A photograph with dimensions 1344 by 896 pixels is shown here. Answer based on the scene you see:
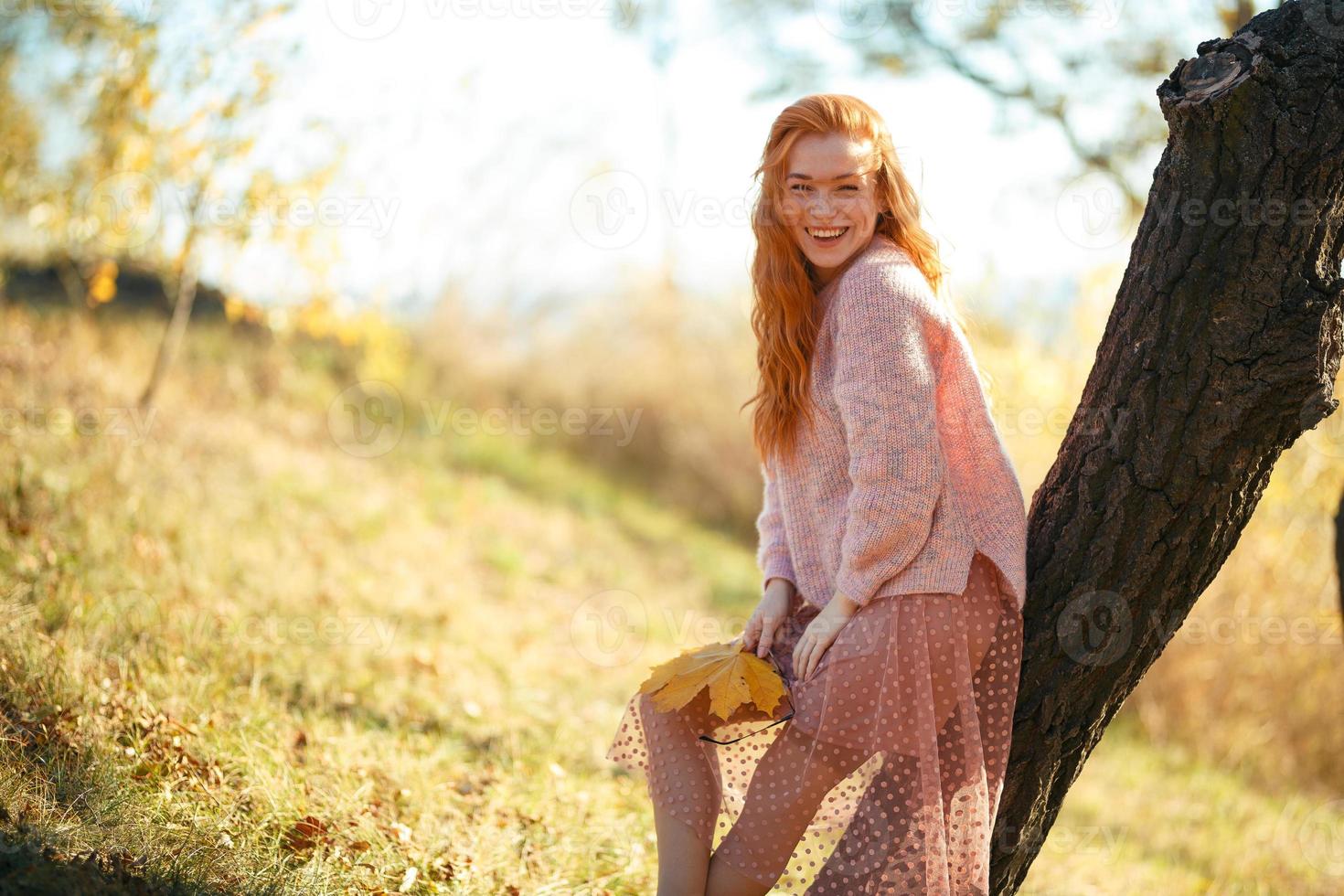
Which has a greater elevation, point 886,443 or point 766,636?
point 886,443

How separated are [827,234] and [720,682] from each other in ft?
3.18

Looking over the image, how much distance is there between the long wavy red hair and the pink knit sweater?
0.05 meters

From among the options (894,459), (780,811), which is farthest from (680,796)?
(894,459)

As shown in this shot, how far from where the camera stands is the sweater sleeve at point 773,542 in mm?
2303

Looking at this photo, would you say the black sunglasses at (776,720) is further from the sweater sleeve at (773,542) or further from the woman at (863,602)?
the sweater sleeve at (773,542)

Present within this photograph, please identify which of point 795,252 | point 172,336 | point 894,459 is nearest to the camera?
point 894,459

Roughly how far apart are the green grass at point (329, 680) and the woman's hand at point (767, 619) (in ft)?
2.69

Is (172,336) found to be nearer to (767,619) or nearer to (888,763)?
(767,619)

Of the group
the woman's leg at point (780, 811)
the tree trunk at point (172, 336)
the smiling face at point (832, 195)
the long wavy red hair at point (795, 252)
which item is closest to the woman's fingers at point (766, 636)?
the woman's leg at point (780, 811)

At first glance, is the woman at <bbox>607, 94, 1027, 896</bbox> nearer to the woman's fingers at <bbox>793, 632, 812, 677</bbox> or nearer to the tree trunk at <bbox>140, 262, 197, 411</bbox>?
the woman's fingers at <bbox>793, 632, 812, 677</bbox>

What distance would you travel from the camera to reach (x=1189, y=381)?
1.97 m

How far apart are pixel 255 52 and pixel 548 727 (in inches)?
149

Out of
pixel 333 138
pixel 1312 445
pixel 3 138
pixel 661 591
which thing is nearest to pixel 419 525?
pixel 661 591

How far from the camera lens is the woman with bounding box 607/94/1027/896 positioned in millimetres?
1945
